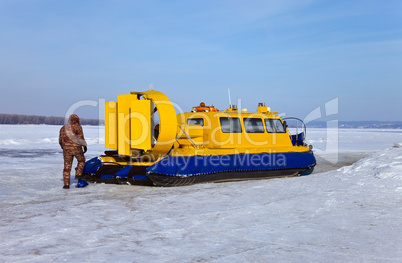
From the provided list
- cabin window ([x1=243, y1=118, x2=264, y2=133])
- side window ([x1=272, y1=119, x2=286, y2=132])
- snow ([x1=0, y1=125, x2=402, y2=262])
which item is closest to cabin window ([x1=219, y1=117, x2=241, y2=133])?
cabin window ([x1=243, y1=118, x2=264, y2=133])

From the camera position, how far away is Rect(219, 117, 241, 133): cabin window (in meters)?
9.41

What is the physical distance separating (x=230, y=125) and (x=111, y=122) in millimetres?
2678

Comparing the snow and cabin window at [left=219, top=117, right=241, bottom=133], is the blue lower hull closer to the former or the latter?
the snow

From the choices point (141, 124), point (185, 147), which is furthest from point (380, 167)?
point (141, 124)

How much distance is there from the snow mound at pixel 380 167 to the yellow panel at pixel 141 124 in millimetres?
4089

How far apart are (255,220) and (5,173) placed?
7372 mm

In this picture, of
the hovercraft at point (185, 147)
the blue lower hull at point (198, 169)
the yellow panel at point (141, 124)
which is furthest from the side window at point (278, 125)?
the yellow panel at point (141, 124)

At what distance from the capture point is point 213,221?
5.20 metres

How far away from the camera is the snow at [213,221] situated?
3918 mm

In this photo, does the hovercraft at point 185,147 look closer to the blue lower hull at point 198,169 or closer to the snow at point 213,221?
the blue lower hull at point 198,169

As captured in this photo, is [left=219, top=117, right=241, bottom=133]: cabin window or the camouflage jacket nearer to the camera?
the camouflage jacket

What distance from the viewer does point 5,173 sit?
10172mm

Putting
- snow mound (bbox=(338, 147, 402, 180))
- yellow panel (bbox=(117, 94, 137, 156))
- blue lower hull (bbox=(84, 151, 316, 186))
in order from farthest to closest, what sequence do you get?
yellow panel (bbox=(117, 94, 137, 156))
blue lower hull (bbox=(84, 151, 316, 186))
snow mound (bbox=(338, 147, 402, 180))

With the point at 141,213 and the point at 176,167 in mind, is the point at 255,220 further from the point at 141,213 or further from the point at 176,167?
the point at 176,167
